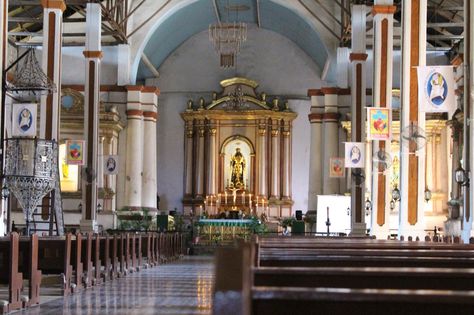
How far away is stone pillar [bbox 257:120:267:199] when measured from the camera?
33.3m

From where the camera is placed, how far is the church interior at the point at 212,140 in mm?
11977

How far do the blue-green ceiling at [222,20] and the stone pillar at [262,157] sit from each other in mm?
3431

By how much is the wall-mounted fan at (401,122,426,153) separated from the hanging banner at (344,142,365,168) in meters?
5.04

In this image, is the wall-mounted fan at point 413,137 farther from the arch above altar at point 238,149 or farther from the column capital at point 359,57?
the arch above altar at point 238,149

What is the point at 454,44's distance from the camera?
92.4ft

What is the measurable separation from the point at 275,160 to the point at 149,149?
5.94 metres

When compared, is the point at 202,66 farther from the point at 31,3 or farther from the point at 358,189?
the point at 358,189

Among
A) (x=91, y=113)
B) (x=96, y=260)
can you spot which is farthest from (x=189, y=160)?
(x=96, y=260)

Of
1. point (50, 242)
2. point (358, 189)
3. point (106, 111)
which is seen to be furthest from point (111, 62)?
point (50, 242)

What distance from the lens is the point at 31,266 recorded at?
9.03 meters

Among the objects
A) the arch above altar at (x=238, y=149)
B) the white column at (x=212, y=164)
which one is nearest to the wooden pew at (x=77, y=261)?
the arch above altar at (x=238, y=149)

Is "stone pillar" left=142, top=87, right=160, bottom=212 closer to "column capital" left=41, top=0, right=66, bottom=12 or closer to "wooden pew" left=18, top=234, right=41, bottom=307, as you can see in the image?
"column capital" left=41, top=0, right=66, bottom=12

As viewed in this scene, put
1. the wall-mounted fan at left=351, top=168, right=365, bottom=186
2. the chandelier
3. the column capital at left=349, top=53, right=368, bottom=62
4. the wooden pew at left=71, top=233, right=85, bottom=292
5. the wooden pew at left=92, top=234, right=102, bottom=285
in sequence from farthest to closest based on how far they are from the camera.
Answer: the chandelier < the column capital at left=349, top=53, right=368, bottom=62 < the wall-mounted fan at left=351, top=168, right=365, bottom=186 < the wooden pew at left=92, top=234, right=102, bottom=285 < the wooden pew at left=71, top=233, right=85, bottom=292

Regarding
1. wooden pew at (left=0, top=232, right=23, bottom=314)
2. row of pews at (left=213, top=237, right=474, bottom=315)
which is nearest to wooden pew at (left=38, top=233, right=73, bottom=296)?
wooden pew at (left=0, top=232, right=23, bottom=314)
